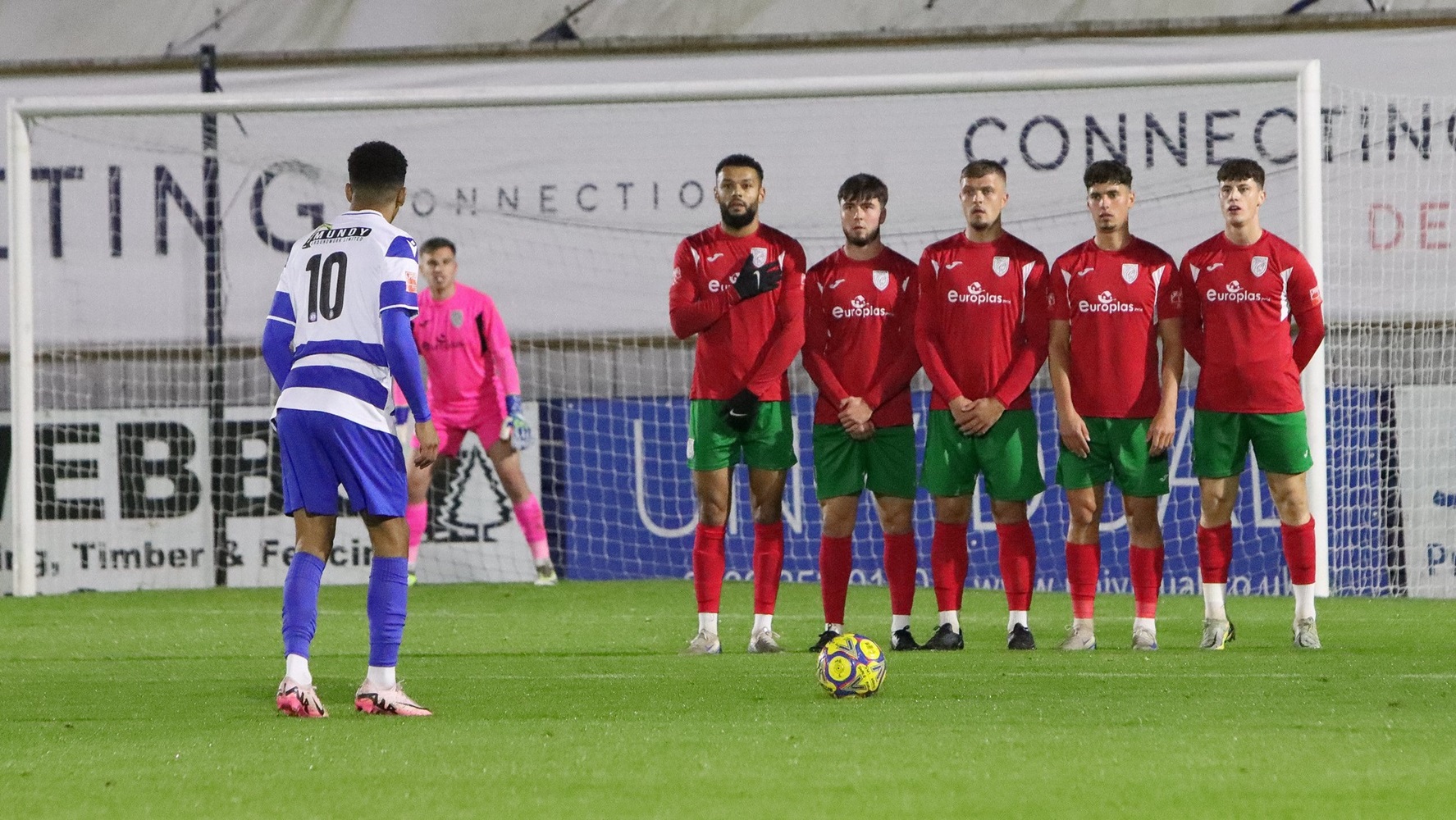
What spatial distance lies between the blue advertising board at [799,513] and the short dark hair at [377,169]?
5.86m

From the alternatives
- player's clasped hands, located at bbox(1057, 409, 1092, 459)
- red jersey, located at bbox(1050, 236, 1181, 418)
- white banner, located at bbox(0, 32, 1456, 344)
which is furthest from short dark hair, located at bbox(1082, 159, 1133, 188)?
white banner, located at bbox(0, 32, 1456, 344)

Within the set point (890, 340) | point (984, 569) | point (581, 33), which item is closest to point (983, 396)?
point (890, 340)

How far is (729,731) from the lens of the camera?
459 centimetres

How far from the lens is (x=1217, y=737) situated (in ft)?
14.3

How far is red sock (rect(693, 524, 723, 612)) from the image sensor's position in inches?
274

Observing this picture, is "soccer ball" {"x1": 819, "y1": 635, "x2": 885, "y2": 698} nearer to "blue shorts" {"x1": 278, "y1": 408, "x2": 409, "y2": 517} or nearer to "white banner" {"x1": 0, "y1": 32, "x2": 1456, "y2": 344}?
"blue shorts" {"x1": 278, "y1": 408, "x2": 409, "y2": 517}

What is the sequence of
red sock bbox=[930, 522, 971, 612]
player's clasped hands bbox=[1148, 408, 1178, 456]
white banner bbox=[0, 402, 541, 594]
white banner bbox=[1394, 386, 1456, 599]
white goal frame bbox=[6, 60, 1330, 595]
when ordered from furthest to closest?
1. white banner bbox=[0, 402, 541, 594]
2. white banner bbox=[1394, 386, 1456, 599]
3. white goal frame bbox=[6, 60, 1330, 595]
4. red sock bbox=[930, 522, 971, 612]
5. player's clasped hands bbox=[1148, 408, 1178, 456]

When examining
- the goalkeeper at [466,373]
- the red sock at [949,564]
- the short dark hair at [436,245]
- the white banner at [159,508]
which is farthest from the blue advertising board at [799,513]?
the red sock at [949,564]

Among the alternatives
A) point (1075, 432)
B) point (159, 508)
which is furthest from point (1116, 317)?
point (159, 508)

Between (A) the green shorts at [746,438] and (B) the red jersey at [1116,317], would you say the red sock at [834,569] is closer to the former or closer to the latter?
(A) the green shorts at [746,438]

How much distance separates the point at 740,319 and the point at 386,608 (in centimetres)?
231

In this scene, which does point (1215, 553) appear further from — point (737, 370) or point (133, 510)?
point (133, 510)

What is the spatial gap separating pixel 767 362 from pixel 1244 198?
6.32 feet

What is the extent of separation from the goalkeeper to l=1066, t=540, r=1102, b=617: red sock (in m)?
4.21
